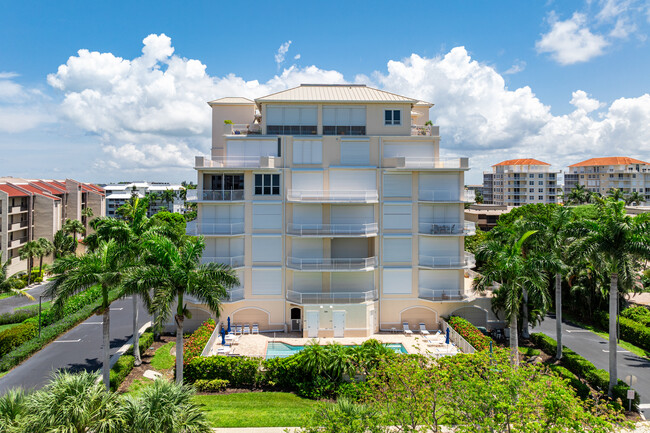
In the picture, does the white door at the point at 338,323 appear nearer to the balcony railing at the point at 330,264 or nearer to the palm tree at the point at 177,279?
the balcony railing at the point at 330,264

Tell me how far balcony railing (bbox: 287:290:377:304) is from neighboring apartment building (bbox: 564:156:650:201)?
117533 millimetres

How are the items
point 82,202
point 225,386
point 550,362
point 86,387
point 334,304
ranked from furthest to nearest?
point 82,202, point 334,304, point 550,362, point 225,386, point 86,387

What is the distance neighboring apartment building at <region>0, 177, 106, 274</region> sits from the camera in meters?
58.8

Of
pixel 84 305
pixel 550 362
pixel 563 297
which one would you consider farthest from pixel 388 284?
pixel 84 305

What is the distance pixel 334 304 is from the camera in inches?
1332

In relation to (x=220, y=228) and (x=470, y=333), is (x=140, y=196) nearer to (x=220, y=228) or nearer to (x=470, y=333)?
(x=220, y=228)

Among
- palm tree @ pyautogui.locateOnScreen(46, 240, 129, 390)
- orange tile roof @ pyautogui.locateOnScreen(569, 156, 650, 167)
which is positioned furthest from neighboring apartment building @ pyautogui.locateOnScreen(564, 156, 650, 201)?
palm tree @ pyautogui.locateOnScreen(46, 240, 129, 390)

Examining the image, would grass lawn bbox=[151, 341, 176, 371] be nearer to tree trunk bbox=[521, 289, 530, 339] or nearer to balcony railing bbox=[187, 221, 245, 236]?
balcony railing bbox=[187, 221, 245, 236]

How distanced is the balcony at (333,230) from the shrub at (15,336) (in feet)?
68.5

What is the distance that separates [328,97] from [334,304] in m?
17.4

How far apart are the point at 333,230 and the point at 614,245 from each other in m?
19.1

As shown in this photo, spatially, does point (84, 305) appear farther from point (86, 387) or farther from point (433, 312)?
point (433, 312)

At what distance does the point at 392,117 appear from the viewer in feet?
119

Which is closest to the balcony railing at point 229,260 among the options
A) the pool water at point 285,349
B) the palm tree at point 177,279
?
the pool water at point 285,349
